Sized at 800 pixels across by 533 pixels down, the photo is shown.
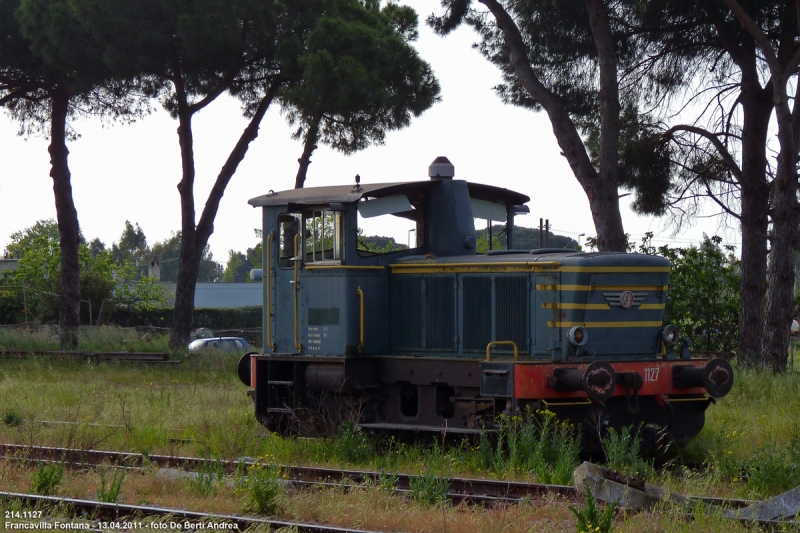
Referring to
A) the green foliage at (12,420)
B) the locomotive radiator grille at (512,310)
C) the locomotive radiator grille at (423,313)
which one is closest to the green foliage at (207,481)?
the locomotive radiator grille at (423,313)

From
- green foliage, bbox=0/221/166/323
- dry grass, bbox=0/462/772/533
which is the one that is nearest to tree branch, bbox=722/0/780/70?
dry grass, bbox=0/462/772/533

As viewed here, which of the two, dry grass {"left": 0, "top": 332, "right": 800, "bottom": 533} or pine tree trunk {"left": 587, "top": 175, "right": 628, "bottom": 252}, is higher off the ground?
pine tree trunk {"left": 587, "top": 175, "right": 628, "bottom": 252}

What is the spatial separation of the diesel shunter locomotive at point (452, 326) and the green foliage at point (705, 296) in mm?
9305

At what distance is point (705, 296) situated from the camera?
18.8m

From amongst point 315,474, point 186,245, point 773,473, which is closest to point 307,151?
point 186,245

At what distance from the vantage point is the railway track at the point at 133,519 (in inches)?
233

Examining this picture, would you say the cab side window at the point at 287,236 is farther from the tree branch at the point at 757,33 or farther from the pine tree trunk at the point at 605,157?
the tree branch at the point at 757,33

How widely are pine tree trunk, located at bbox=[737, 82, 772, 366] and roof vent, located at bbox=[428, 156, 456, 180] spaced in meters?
7.88

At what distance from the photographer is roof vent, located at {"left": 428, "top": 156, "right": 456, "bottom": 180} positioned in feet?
31.9

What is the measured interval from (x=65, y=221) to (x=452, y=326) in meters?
16.3

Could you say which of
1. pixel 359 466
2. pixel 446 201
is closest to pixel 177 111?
pixel 446 201

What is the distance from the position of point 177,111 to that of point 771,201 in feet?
41.4

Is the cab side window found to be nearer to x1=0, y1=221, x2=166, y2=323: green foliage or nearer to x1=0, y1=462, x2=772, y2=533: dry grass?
x1=0, y1=462, x2=772, y2=533: dry grass

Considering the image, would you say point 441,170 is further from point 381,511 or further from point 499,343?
point 381,511
